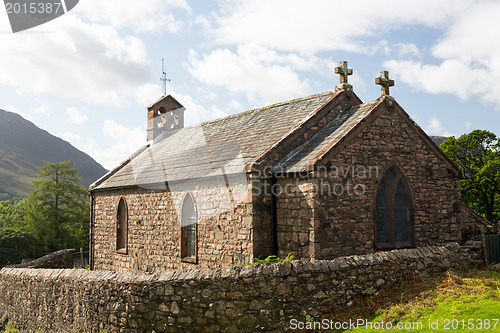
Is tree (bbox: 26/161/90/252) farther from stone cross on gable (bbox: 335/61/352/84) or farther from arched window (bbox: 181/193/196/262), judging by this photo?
stone cross on gable (bbox: 335/61/352/84)

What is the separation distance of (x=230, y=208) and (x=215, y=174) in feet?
4.57

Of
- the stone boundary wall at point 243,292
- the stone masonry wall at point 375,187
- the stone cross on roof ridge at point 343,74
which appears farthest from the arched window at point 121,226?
the stone cross on roof ridge at point 343,74

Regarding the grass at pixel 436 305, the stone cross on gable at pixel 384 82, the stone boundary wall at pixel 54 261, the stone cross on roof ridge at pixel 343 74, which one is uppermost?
the stone cross on roof ridge at pixel 343 74

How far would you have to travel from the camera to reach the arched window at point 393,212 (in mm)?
12984

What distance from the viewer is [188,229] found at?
580 inches

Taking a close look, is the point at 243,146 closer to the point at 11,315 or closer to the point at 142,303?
the point at 142,303

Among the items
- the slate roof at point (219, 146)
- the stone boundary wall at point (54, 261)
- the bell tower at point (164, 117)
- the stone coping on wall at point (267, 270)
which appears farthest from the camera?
the bell tower at point (164, 117)

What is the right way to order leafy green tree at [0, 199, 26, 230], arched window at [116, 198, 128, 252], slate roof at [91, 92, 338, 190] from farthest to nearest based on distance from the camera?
leafy green tree at [0, 199, 26, 230], arched window at [116, 198, 128, 252], slate roof at [91, 92, 338, 190]

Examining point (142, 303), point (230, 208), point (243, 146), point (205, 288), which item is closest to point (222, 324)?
point (205, 288)

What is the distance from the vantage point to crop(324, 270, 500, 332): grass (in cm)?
765

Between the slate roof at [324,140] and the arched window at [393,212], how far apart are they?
2.17 meters

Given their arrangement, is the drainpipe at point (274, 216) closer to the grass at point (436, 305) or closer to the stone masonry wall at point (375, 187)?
the stone masonry wall at point (375, 187)

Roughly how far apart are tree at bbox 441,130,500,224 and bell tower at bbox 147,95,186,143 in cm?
2272

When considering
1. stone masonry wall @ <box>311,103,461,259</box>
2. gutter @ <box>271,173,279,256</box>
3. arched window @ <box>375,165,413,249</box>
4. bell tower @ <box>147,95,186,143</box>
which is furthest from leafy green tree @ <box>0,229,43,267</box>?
arched window @ <box>375,165,413,249</box>
